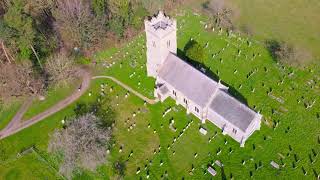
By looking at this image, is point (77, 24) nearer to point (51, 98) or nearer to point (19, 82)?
point (51, 98)

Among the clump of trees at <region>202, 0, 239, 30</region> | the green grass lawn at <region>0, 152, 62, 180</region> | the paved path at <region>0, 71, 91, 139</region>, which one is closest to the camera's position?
the green grass lawn at <region>0, 152, 62, 180</region>

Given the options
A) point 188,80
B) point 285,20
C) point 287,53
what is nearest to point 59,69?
point 188,80

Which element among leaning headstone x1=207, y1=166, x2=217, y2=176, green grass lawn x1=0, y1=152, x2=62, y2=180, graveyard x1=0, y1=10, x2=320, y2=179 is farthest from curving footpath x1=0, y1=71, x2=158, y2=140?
leaning headstone x1=207, y1=166, x2=217, y2=176

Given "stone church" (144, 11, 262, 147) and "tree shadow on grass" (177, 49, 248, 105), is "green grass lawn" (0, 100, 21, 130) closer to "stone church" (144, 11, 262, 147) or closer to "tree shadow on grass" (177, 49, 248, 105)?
"stone church" (144, 11, 262, 147)

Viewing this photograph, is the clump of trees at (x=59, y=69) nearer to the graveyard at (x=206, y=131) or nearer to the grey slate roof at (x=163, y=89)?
the graveyard at (x=206, y=131)

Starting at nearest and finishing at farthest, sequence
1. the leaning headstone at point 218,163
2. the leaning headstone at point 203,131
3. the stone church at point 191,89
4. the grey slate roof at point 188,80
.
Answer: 1. the leaning headstone at point 218,163
2. the stone church at point 191,89
3. the grey slate roof at point 188,80
4. the leaning headstone at point 203,131

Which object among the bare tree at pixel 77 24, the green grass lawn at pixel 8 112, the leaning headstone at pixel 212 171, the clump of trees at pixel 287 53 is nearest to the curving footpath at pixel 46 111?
the green grass lawn at pixel 8 112
